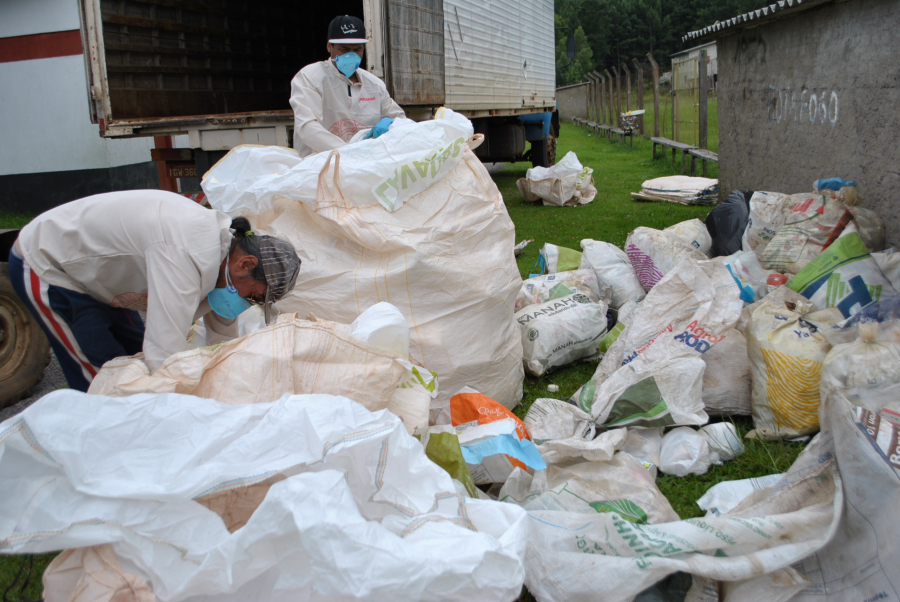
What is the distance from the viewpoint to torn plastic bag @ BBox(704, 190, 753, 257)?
3.96 m

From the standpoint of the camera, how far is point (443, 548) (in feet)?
4.11

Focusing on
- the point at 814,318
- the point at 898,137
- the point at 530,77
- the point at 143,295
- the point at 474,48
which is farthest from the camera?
the point at 530,77

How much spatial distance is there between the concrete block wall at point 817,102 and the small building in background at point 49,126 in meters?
7.54

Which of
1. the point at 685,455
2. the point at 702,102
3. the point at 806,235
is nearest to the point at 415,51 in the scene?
the point at 806,235

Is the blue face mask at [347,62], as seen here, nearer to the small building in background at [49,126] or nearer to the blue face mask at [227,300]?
the blue face mask at [227,300]

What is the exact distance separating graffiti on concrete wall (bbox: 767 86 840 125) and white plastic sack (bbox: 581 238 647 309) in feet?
5.18

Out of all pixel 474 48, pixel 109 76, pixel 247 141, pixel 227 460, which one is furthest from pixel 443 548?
pixel 474 48

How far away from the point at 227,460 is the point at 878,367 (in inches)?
73.7

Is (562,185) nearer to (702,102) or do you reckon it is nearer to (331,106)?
(702,102)

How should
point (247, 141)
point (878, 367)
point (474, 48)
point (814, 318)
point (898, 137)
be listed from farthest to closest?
point (474, 48) → point (247, 141) → point (898, 137) → point (814, 318) → point (878, 367)

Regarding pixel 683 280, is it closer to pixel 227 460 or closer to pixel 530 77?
pixel 227 460

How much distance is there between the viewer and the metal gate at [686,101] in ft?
35.0

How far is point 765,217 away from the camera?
366cm

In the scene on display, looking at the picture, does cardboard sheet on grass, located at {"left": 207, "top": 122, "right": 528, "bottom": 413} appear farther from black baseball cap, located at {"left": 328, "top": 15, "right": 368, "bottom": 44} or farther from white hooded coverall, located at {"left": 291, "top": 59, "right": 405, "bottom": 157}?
black baseball cap, located at {"left": 328, "top": 15, "right": 368, "bottom": 44}
